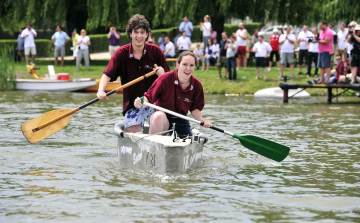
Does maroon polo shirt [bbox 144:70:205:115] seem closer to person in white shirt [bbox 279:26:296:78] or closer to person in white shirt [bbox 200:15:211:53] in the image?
person in white shirt [bbox 279:26:296:78]

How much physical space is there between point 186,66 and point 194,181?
1.35 meters

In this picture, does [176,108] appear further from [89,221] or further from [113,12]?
[113,12]

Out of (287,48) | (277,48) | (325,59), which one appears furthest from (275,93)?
(277,48)

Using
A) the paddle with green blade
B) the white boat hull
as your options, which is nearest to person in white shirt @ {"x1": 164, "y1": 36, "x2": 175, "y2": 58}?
the white boat hull

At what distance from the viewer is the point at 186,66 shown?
7.78 metres

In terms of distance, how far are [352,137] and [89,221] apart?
6.79 metres

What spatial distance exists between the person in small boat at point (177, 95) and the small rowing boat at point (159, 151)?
0.22m

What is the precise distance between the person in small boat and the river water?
0.62 metres

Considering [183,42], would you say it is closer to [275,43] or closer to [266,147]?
[275,43]

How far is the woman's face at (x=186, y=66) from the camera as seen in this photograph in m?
7.77

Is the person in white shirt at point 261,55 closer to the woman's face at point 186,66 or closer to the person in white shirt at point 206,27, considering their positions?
the person in white shirt at point 206,27

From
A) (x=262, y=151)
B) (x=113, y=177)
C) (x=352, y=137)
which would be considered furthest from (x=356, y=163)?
(x=113, y=177)

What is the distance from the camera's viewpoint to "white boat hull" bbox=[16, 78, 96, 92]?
71.1 ft

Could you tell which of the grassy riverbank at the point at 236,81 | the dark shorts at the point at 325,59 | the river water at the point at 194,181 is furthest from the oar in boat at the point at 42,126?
the grassy riverbank at the point at 236,81
